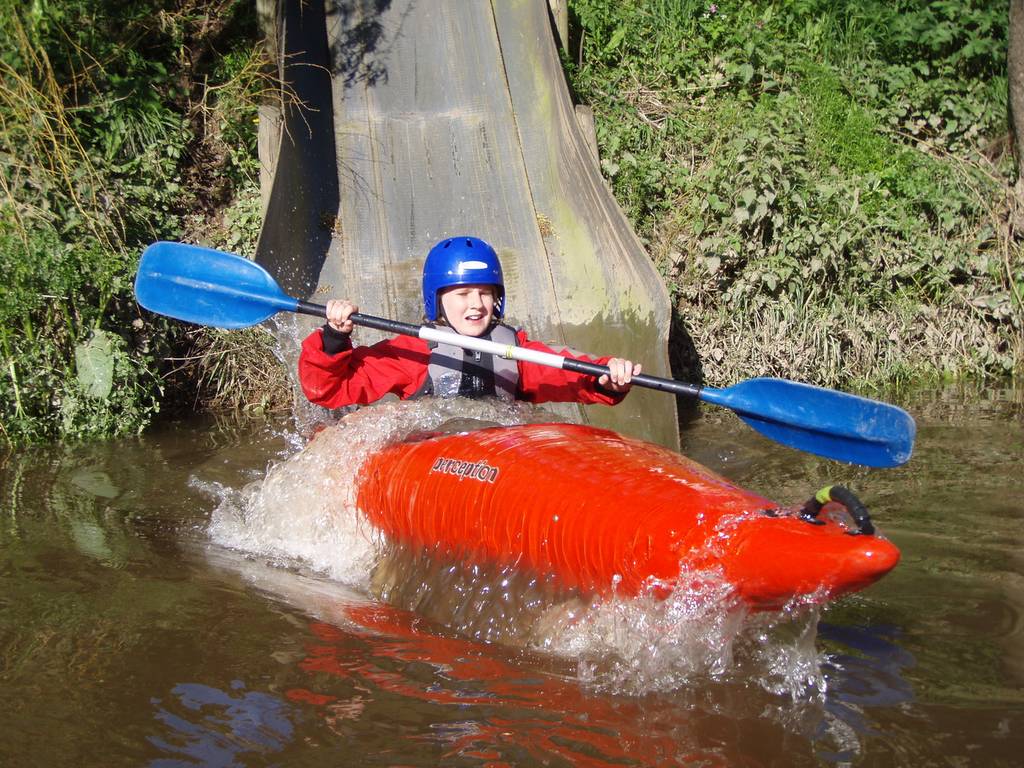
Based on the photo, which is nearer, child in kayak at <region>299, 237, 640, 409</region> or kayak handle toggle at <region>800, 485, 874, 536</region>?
kayak handle toggle at <region>800, 485, 874, 536</region>

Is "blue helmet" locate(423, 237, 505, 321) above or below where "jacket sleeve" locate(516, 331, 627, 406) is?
above

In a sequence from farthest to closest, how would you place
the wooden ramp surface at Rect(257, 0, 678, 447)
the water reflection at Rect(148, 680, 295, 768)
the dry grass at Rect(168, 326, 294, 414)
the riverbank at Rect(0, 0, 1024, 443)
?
the dry grass at Rect(168, 326, 294, 414), the wooden ramp surface at Rect(257, 0, 678, 447), the riverbank at Rect(0, 0, 1024, 443), the water reflection at Rect(148, 680, 295, 768)

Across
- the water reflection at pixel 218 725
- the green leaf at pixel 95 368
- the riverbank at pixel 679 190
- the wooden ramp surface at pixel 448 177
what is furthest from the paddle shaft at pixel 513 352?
the riverbank at pixel 679 190

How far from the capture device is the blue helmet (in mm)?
4207

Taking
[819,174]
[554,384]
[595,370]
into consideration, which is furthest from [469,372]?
[819,174]

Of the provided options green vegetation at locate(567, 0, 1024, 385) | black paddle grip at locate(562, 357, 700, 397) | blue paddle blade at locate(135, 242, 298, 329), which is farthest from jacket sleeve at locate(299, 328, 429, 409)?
green vegetation at locate(567, 0, 1024, 385)

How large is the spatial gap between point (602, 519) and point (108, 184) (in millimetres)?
4122

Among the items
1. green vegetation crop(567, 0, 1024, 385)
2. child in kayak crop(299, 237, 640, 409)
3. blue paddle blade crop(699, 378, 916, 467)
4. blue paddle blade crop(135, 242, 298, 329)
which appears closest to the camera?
blue paddle blade crop(699, 378, 916, 467)

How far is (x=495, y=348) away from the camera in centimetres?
388

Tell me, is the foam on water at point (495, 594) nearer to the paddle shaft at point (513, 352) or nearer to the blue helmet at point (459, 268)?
the paddle shaft at point (513, 352)

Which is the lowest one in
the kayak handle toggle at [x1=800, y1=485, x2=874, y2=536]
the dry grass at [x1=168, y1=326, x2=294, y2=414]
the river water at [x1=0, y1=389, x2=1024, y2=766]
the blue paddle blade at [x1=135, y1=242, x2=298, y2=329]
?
the river water at [x1=0, y1=389, x2=1024, y2=766]

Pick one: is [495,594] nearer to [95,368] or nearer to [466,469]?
[466,469]

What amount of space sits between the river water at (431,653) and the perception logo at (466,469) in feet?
0.96

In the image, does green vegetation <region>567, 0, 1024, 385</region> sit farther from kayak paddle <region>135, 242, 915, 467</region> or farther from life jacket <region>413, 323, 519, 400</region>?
kayak paddle <region>135, 242, 915, 467</region>
